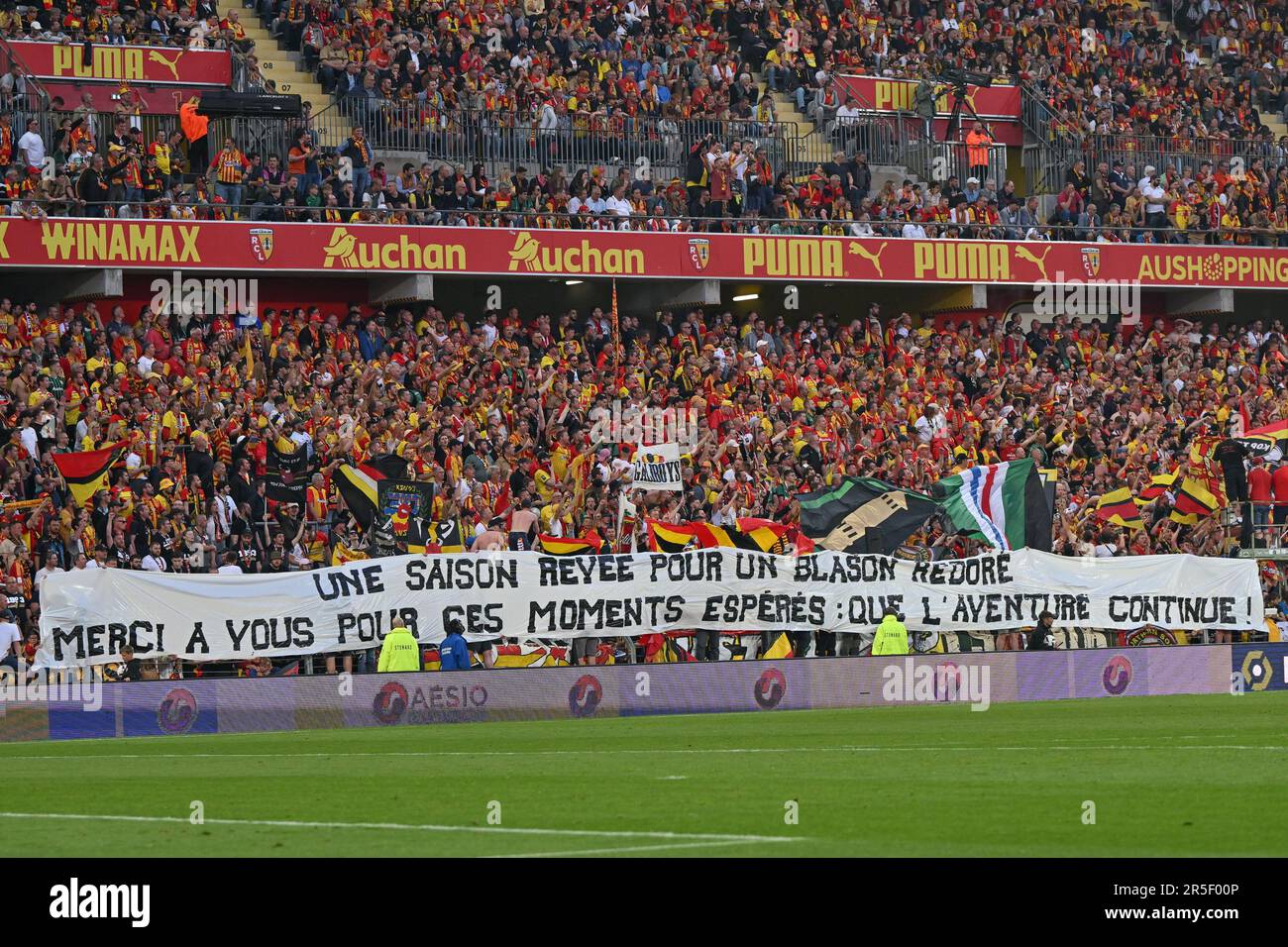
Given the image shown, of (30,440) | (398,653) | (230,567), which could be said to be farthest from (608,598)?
(30,440)

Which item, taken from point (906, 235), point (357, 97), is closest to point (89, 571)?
point (357, 97)

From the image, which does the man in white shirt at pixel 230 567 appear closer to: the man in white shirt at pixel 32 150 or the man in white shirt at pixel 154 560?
the man in white shirt at pixel 154 560

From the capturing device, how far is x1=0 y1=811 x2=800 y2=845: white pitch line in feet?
36.4

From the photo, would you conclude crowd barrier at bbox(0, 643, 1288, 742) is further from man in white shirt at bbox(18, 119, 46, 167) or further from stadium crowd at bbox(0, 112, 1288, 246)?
man in white shirt at bbox(18, 119, 46, 167)

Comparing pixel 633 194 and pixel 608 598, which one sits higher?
pixel 633 194

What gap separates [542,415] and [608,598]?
7.47 meters

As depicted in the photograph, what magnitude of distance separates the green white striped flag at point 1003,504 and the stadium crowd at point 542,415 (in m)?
0.47

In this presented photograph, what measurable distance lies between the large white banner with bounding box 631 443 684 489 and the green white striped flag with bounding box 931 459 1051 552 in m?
3.96

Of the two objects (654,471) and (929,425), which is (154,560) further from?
(929,425)

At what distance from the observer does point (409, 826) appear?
11.8m

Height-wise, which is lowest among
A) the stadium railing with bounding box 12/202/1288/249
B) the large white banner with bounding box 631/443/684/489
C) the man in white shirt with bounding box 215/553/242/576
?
the man in white shirt with bounding box 215/553/242/576

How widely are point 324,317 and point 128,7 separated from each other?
6.82 meters

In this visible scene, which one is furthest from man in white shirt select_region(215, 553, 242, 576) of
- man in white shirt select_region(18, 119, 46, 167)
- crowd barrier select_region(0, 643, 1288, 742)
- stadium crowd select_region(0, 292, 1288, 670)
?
man in white shirt select_region(18, 119, 46, 167)
